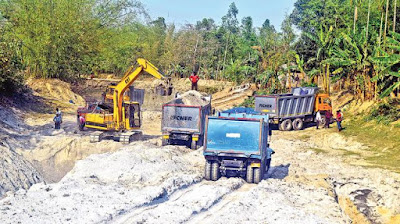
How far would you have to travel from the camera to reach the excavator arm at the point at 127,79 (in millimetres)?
25097

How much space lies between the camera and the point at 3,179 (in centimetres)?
1658

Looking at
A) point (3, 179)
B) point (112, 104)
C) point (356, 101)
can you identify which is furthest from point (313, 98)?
point (3, 179)

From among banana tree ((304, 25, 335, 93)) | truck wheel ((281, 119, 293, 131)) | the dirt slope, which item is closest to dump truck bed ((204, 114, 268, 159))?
the dirt slope

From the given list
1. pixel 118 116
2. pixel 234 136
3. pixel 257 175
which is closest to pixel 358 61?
pixel 118 116

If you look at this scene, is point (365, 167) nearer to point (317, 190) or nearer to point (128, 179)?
point (317, 190)

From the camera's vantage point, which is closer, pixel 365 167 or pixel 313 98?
pixel 365 167

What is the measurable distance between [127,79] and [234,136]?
370 inches

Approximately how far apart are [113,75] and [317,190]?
55.2 meters

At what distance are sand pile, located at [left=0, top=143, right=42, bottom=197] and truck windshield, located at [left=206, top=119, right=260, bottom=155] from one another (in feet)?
20.1

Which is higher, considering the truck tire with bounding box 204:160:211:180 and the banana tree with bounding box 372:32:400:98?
the banana tree with bounding box 372:32:400:98

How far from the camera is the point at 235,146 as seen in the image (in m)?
17.9

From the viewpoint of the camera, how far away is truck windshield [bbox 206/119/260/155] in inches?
701

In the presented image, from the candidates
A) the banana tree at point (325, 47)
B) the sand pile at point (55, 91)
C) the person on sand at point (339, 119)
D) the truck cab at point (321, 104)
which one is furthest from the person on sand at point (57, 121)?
the banana tree at point (325, 47)

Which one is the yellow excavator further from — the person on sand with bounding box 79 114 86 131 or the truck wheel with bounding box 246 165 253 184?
the truck wheel with bounding box 246 165 253 184
